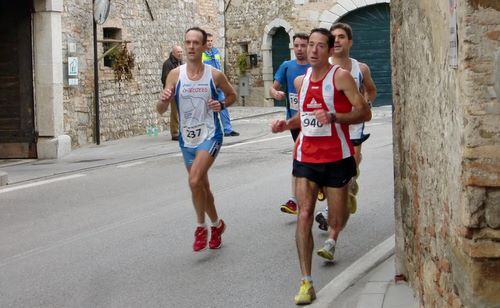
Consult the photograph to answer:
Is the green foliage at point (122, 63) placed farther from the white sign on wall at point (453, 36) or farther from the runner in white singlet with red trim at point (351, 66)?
the white sign on wall at point (453, 36)

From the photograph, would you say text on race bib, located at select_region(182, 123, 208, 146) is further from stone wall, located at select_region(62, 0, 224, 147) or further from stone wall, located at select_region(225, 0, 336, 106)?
stone wall, located at select_region(225, 0, 336, 106)

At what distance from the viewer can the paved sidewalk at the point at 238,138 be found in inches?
263

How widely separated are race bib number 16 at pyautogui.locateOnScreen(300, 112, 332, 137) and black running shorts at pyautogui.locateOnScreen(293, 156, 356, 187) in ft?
0.68

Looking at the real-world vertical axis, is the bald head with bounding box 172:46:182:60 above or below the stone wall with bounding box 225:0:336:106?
below

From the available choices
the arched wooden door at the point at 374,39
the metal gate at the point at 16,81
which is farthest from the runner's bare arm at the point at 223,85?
the arched wooden door at the point at 374,39

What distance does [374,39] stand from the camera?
3216 cm

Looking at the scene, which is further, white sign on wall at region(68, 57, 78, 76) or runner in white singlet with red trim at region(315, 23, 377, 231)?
white sign on wall at region(68, 57, 78, 76)

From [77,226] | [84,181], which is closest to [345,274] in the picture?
[77,226]

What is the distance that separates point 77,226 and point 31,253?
4.26ft

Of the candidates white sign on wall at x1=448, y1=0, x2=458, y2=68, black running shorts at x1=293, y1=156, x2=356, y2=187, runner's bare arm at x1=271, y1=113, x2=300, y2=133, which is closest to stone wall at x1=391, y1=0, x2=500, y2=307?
white sign on wall at x1=448, y1=0, x2=458, y2=68

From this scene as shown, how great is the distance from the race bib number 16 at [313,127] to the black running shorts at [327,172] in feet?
0.68

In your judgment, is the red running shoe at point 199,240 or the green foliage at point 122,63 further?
the green foliage at point 122,63

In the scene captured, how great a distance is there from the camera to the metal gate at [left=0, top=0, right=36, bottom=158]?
17.4 metres

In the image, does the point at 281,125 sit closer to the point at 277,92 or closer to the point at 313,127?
the point at 313,127
